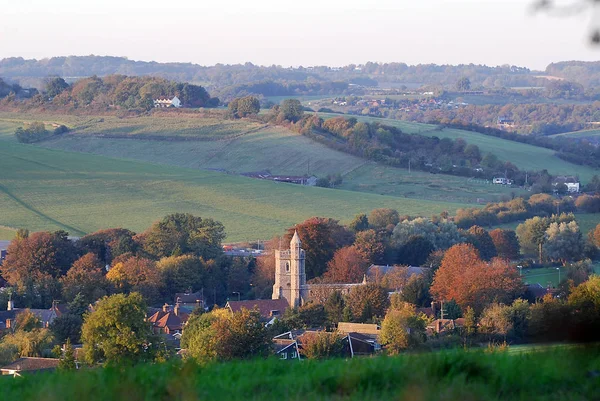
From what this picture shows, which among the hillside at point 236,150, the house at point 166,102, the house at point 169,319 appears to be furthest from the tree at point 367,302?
the house at point 166,102

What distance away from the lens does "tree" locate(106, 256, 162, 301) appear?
41.9 m

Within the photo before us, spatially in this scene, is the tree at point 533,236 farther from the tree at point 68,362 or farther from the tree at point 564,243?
the tree at point 68,362

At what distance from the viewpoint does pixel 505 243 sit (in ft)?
176

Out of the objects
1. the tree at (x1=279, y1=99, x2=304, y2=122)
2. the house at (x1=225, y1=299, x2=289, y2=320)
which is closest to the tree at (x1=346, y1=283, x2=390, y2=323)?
the house at (x1=225, y1=299, x2=289, y2=320)

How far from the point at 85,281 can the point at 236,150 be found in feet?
138

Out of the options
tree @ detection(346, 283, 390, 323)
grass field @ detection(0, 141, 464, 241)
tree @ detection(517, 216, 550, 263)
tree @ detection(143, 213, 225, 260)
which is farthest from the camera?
grass field @ detection(0, 141, 464, 241)

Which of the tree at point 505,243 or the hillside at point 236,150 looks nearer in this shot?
the tree at point 505,243

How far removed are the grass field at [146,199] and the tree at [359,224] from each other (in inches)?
125

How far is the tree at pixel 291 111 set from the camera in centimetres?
9256

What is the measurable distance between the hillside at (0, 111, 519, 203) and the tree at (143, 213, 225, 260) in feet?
67.8

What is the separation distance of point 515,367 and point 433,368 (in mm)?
785

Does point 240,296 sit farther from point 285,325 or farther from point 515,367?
point 515,367

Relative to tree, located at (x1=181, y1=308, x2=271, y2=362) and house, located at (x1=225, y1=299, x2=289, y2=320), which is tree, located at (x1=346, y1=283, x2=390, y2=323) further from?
tree, located at (x1=181, y1=308, x2=271, y2=362)

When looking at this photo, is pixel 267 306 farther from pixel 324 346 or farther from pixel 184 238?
pixel 324 346
